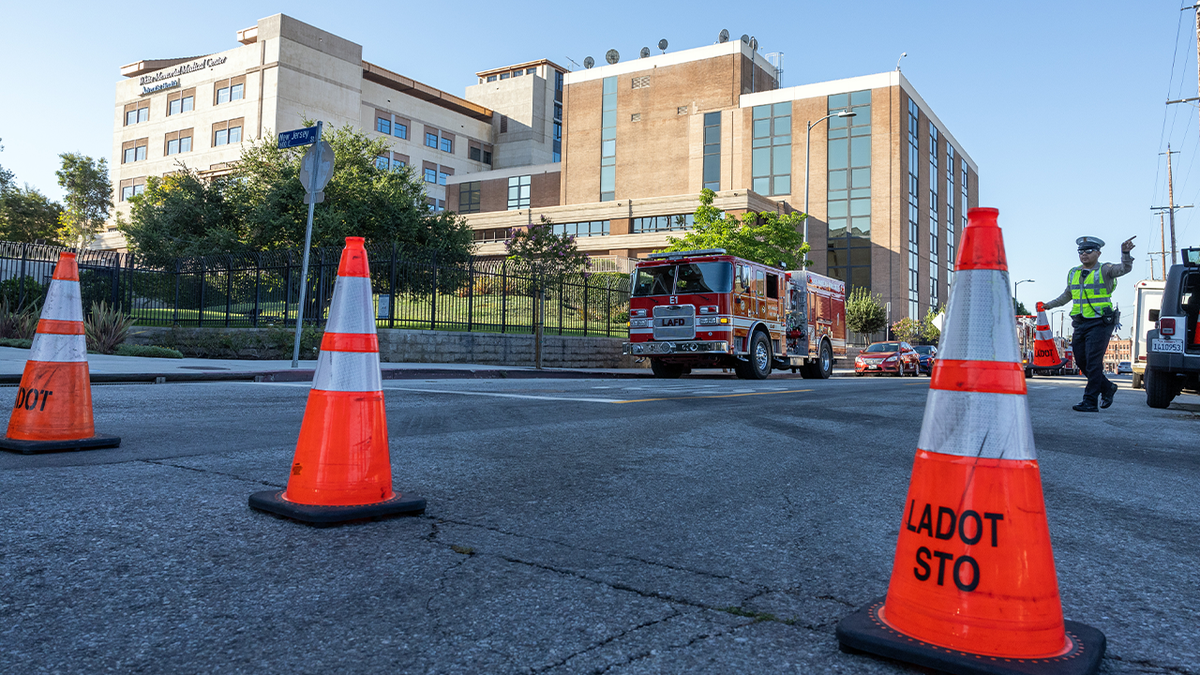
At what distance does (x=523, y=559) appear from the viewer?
2961mm

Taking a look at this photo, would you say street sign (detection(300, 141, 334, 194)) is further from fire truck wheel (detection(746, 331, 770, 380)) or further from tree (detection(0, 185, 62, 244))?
tree (detection(0, 185, 62, 244))

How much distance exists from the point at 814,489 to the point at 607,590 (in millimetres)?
2250

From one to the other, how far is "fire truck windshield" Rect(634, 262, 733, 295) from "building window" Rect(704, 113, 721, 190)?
4700 cm

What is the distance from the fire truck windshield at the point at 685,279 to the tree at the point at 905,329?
4197 cm

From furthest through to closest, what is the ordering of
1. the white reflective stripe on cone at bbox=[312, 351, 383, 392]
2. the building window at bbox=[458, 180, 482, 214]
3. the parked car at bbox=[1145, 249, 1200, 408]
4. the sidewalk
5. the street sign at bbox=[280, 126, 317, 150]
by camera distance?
the building window at bbox=[458, 180, 482, 214], the street sign at bbox=[280, 126, 317, 150], the parked car at bbox=[1145, 249, 1200, 408], the sidewalk, the white reflective stripe on cone at bbox=[312, 351, 383, 392]

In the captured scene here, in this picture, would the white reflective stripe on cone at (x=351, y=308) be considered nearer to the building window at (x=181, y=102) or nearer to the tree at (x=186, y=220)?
the tree at (x=186, y=220)

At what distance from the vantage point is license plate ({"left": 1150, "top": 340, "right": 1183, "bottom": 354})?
35.5 feet

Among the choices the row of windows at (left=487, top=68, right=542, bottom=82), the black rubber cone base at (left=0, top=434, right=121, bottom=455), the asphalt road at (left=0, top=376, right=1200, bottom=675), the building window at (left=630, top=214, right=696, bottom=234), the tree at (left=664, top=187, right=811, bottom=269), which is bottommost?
the asphalt road at (left=0, top=376, right=1200, bottom=675)

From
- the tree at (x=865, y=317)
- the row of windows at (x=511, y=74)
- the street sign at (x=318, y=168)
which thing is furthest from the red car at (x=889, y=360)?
the row of windows at (x=511, y=74)

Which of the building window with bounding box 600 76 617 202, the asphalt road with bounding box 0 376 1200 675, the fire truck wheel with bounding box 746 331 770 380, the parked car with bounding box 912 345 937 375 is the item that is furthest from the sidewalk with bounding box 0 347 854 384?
the building window with bounding box 600 76 617 202

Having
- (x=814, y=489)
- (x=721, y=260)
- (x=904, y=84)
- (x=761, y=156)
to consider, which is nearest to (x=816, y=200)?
(x=761, y=156)

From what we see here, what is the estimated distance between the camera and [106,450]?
5090 mm

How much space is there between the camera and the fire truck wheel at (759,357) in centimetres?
1881

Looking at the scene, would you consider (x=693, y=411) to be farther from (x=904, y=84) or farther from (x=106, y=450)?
(x=904, y=84)
